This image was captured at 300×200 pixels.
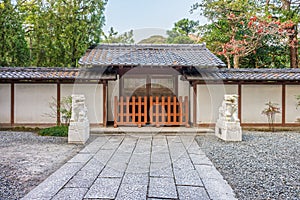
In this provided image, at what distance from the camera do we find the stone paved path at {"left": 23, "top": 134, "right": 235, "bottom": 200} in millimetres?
2838

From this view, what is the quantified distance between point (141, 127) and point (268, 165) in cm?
412

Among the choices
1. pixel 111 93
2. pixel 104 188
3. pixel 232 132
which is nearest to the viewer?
pixel 104 188

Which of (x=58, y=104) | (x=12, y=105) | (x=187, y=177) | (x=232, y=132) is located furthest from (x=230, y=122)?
(x=12, y=105)

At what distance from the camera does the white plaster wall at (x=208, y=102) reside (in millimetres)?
7973

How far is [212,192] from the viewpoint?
291 centimetres

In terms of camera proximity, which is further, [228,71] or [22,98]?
[228,71]

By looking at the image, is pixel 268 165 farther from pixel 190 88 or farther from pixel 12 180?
pixel 190 88

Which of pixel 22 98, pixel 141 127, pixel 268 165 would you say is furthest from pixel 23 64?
pixel 268 165

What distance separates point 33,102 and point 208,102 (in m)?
5.55

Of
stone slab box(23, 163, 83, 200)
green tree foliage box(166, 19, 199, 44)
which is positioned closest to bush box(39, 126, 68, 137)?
stone slab box(23, 163, 83, 200)

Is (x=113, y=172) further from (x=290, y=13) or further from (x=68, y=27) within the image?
(x=290, y=13)

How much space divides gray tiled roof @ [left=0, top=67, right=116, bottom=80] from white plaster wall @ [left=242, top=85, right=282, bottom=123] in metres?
4.33

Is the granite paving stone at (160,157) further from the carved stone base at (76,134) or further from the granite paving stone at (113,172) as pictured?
the carved stone base at (76,134)

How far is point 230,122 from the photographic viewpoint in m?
6.19
